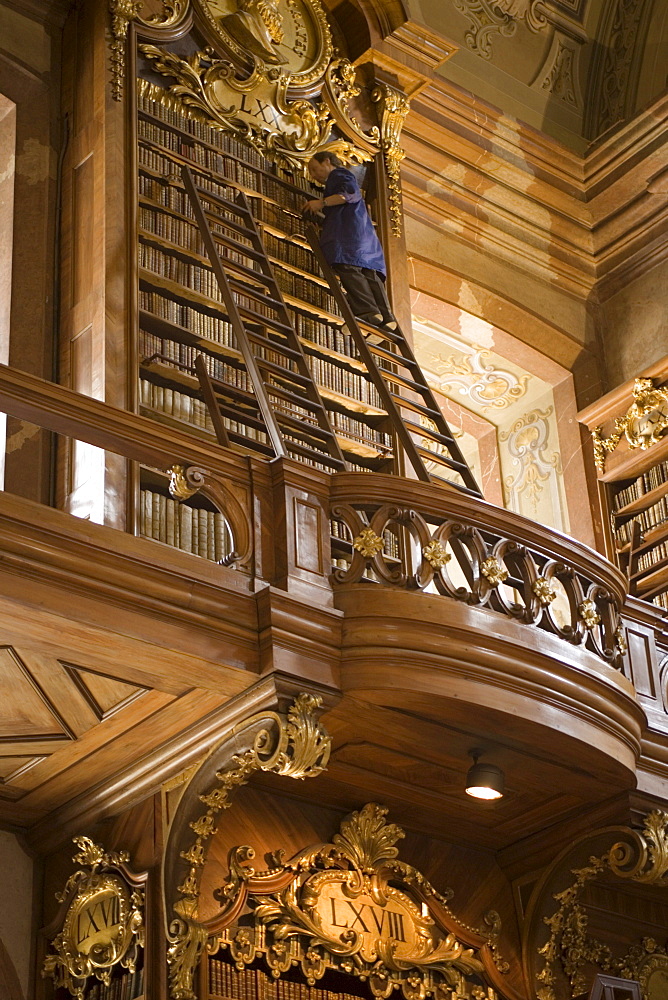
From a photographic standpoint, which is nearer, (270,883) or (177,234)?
(270,883)

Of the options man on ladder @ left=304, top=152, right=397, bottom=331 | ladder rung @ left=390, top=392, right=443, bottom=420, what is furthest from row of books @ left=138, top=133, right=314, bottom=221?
ladder rung @ left=390, top=392, right=443, bottom=420

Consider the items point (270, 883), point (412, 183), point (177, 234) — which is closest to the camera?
point (270, 883)

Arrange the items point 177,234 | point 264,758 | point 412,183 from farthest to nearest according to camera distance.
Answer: point 412,183, point 177,234, point 264,758

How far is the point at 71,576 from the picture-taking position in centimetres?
462

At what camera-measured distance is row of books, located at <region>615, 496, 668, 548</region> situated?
8781 millimetres

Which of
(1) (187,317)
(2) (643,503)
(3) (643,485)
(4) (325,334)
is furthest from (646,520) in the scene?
(1) (187,317)

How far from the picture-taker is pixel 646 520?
889 cm

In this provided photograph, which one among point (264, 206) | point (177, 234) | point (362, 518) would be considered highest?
point (264, 206)

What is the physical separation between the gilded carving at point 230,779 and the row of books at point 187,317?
2.34 metres

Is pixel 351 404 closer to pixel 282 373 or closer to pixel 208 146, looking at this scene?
pixel 282 373

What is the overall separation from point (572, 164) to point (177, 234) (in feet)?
13.1

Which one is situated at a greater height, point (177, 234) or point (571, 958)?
point (177, 234)

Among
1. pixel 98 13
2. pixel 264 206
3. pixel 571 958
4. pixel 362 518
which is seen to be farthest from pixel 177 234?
pixel 571 958

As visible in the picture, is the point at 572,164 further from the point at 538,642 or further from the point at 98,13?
the point at 538,642
